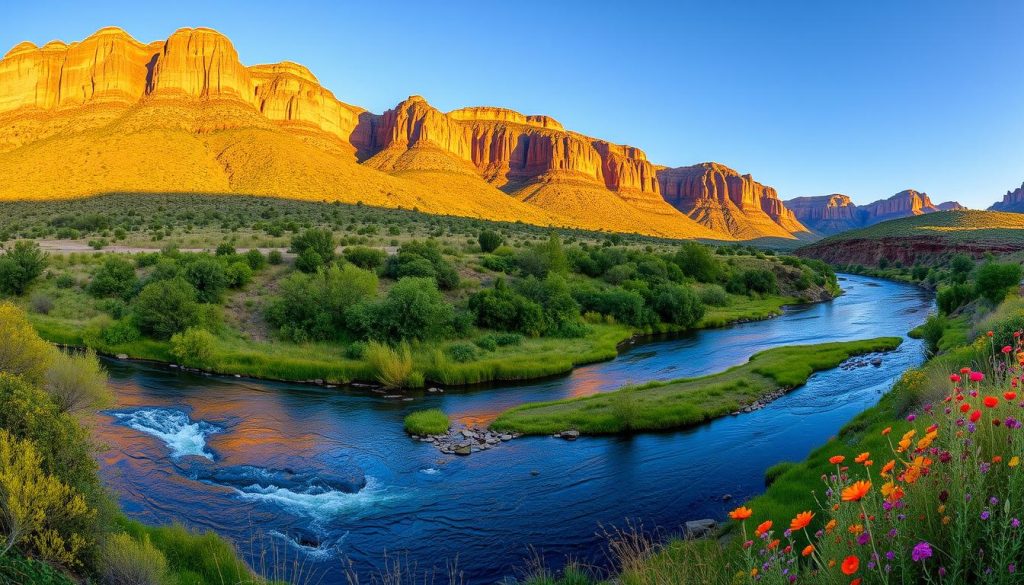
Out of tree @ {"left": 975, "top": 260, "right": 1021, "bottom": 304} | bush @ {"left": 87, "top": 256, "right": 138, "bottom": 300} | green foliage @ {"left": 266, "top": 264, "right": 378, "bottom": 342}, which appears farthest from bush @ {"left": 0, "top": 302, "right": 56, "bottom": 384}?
tree @ {"left": 975, "top": 260, "right": 1021, "bottom": 304}

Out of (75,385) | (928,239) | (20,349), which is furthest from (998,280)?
(928,239)

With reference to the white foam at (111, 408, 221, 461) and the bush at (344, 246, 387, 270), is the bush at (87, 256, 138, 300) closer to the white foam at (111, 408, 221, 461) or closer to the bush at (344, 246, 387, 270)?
Answer: the bush at (344, 246, 387, 270)

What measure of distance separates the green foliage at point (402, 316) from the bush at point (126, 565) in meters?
20.6

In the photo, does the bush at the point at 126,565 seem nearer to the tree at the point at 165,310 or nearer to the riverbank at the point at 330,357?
the riverbank at the point at 330,357

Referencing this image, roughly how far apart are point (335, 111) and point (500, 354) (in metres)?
141

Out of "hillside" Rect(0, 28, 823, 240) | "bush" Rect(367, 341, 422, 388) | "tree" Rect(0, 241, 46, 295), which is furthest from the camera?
"hillside" Rect(0, 28, 823, 240)

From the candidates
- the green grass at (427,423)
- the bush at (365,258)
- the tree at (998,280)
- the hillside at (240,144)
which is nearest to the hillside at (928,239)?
the hillside at (240,144)

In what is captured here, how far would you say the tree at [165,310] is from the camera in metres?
29.6

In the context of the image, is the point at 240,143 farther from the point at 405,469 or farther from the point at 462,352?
the point at 405,469

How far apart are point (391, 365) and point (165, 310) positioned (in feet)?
44.6

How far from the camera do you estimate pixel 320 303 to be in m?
32.3

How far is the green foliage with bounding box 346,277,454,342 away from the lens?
97.1 ft

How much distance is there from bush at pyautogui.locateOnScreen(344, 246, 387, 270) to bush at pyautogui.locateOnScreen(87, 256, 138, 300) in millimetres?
12806

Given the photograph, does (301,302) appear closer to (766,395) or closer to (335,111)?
(766,395)
